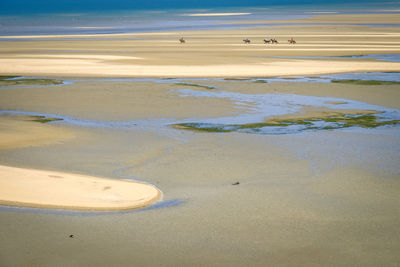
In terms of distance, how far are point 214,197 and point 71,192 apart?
5.32 ft

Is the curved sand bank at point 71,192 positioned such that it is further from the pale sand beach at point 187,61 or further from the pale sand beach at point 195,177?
the pale sand beach at point 187,61

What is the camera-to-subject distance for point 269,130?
10047 mm

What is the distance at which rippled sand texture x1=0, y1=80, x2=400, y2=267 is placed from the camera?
5.14 metres

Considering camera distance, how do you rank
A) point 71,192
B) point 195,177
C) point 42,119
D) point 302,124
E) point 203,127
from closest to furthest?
point 71,192 → point 195,177 → point 203,127 → point 302,124 → point 42,119

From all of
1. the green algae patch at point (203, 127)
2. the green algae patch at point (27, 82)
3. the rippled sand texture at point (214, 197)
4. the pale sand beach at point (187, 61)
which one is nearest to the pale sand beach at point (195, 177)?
the rippled sand texture at point (214, 197)

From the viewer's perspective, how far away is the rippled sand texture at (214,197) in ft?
16.9

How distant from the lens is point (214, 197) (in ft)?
21.5

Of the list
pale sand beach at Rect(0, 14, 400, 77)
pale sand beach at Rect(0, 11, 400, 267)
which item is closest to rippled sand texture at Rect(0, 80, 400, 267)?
pale sand beach at Rect(0, 11, 400, 267)

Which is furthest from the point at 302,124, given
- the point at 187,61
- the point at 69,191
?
the point at 187,61

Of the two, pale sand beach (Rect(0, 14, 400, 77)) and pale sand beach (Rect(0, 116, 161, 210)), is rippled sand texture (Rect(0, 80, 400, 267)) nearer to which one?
pale sand beach (Rect(0, 116, 161, 210))

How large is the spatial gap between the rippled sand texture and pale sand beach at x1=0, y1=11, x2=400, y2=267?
19 millimetres

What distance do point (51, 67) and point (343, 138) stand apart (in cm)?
1311

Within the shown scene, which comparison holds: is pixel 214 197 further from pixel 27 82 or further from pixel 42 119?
pixel 27 82

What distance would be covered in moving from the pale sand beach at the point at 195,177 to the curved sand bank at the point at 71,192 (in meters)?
0.02
